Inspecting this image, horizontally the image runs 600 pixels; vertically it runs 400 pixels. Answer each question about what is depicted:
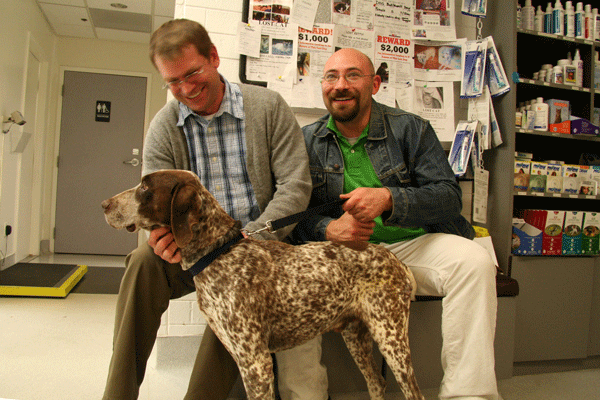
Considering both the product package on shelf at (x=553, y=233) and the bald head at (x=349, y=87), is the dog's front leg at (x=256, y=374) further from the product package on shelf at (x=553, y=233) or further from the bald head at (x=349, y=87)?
the product package on shelf at (x=553, y=233)

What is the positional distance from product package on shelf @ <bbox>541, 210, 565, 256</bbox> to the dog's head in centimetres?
213

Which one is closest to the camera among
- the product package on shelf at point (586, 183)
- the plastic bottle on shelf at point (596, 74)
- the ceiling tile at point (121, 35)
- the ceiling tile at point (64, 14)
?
the product package on shelf at point (586, 183)

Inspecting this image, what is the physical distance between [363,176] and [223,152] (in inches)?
25.3

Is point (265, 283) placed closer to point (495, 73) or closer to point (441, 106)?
point (441, 106)

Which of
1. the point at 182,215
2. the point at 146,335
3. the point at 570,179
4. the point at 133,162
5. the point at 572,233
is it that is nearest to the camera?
the point at 182,215

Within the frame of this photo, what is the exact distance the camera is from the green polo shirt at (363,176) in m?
1.68

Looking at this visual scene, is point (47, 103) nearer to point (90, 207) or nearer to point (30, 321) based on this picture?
point (90, 207)

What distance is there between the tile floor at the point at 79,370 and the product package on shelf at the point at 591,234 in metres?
0.74

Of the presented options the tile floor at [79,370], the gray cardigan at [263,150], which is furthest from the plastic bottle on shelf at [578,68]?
the gray cardigan at [263,150]

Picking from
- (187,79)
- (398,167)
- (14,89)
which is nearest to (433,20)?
(398,167)

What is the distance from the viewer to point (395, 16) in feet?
8.39

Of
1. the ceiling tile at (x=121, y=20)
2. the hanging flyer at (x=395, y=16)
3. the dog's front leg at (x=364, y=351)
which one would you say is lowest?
the dog's front leg at (x=364, y=351)

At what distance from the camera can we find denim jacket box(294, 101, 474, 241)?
1610mm

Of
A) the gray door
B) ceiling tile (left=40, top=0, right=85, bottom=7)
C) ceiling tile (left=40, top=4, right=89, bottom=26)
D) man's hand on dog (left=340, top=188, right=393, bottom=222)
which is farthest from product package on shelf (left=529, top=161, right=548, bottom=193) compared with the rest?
ceiling tile (left=40, top=4, right=89, bottom=26)
